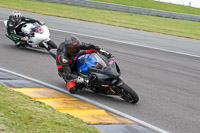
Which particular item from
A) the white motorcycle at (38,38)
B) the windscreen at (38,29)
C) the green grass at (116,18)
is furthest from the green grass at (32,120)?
the green grass at (116,18)

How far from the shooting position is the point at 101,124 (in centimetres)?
574

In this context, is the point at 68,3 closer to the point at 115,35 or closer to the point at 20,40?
the point at 115,35

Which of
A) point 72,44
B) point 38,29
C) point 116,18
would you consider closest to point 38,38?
point 38,29

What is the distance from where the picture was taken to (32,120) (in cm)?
500

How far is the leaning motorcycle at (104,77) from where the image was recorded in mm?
7113

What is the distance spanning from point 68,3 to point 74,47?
22390 mm

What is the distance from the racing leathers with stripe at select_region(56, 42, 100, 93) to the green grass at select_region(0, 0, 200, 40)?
1238 centimetres

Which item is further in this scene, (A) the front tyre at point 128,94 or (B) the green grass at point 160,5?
(B) the green grass at point 160,5

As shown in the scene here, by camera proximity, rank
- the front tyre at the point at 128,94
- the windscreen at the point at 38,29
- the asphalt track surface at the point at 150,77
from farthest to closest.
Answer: the windscreen at the point at 38,29, the front tyre at the point at 128,94, the asphalt track surface at the point at 150,77

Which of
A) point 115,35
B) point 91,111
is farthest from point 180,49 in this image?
point 91,111

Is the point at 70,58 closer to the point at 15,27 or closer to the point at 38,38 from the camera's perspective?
the point at 38,38

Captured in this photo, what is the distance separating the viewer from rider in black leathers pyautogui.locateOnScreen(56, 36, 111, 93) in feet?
24.9

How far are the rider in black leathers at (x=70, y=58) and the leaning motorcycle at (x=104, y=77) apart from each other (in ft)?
0.71

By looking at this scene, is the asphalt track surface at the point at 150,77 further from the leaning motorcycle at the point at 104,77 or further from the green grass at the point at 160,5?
the green grass at the point at 160,5
